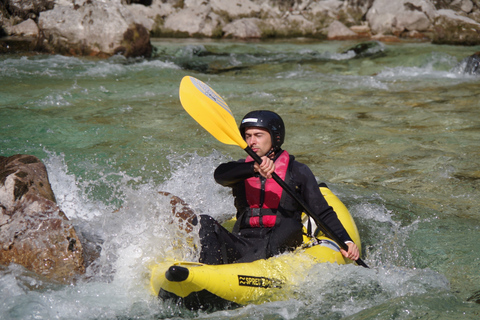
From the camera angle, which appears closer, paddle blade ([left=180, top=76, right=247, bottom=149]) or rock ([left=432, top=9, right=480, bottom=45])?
paddle blade ([left=180, top=76, right=247, bottom=149])

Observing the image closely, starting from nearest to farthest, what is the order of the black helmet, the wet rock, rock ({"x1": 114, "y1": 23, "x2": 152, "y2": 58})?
the black helmet → rock ({"x1": 114, "y1": 23, "x2": 152, "y2": 58}) → the wet rock

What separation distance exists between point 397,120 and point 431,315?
490 centimetres

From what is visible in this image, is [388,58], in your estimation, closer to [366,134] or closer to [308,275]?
[366,134]

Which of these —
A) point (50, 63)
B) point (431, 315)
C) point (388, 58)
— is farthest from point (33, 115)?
point (388, 58)

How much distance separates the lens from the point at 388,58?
1202cm

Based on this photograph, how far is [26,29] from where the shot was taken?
12.2 m

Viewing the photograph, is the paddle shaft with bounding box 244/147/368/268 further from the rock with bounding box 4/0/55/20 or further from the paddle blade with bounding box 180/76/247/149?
the rock with bounding box 4/0/55/20

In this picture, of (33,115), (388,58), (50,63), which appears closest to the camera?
(33,115)

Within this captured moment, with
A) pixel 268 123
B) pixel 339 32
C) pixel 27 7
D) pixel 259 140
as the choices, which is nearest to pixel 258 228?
pixel 259 140

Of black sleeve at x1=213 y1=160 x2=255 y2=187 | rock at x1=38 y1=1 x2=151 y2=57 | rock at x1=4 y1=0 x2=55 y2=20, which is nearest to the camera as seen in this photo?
black sleeve at x1=213 y1=160 x2=255 y2=187

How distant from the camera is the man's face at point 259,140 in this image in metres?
3.45

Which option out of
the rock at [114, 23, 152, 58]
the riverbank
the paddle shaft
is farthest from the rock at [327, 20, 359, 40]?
the paddle shaft

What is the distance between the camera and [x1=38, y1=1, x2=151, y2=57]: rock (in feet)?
35.1

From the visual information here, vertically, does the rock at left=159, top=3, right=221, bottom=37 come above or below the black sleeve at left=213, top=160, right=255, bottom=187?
below
